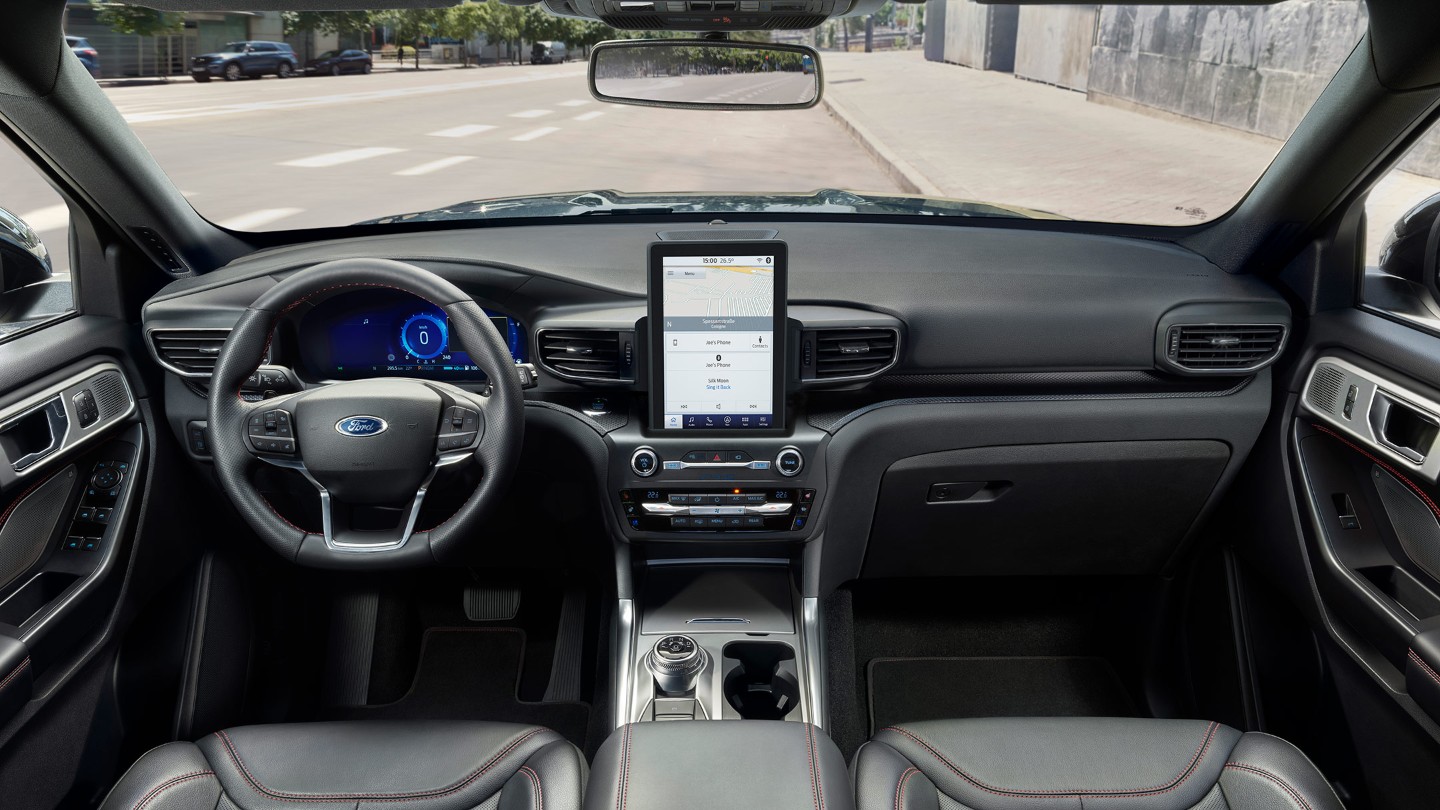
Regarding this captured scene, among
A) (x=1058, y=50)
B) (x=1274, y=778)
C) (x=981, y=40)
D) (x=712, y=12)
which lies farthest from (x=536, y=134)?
(x=1058, y=50)

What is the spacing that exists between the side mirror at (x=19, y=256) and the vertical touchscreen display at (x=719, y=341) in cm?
153

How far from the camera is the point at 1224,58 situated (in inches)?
282

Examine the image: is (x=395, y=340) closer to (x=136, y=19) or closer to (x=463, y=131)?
(x=136, y=19)

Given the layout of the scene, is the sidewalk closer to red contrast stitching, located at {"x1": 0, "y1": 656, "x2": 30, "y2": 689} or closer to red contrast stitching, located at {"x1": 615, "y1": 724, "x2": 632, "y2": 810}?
red contrast stitching, located at {"x1": 615, "y1": 724, "x2": 632, "y2": 810}

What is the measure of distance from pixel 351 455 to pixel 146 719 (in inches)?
39.5

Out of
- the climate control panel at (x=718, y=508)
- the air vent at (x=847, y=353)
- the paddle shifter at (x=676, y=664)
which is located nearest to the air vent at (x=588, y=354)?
the climate control panel at (x=718, y=508)

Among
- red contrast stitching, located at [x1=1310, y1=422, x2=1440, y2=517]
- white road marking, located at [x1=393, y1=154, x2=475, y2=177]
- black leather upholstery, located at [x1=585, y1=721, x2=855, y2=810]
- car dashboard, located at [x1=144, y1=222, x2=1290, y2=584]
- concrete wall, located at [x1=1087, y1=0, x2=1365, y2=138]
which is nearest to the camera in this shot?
black leather upholstery, located at [x1=585, y1=721, x2=855, y2=810]

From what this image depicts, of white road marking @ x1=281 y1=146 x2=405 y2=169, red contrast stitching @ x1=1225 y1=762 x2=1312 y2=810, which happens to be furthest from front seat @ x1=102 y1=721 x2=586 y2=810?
white road marking @ x1=281 y1=146 x2=405 y2=169

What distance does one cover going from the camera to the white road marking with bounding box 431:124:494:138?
4031 mm

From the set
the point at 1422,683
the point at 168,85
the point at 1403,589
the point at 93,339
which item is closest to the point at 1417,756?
the point at 1422,683

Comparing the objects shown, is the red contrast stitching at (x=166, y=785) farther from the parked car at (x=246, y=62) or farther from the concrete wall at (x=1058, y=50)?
the concrete wall at (x=1058, y=50)

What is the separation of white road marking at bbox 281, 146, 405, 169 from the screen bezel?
178 centimetres

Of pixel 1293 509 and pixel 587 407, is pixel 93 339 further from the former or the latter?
pixel 1293 509

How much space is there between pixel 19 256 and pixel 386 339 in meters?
0.86
